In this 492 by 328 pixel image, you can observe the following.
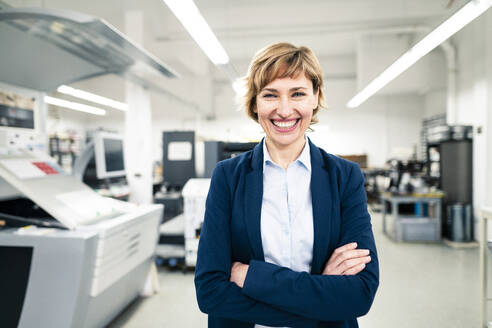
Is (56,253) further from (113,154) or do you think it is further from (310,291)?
(310,291)

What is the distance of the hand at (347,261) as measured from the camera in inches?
34.4

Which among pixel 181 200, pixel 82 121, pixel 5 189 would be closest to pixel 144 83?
pixel 181 200

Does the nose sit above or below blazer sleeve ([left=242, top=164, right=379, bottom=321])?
above

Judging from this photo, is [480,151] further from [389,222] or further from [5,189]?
[5,189]

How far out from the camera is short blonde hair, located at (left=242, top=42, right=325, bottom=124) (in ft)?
2.87

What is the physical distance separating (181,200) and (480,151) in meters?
4.71

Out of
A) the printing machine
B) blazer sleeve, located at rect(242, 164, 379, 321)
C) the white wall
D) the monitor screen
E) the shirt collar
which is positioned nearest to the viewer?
blazer sleeve, located at rect(242, 164, 379, 321)

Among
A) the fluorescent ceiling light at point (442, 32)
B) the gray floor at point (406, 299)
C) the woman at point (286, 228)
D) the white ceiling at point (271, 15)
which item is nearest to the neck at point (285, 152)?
the woman at point (286, 228)

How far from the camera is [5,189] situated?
1777 millimetres

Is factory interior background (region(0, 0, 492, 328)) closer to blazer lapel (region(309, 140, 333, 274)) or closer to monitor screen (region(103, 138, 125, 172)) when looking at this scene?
monitor screen (region(103, 138, 125, 172))

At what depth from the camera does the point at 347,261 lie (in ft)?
2.87

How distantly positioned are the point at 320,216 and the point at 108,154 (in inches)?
83.5

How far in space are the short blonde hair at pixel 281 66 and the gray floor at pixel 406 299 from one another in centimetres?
207

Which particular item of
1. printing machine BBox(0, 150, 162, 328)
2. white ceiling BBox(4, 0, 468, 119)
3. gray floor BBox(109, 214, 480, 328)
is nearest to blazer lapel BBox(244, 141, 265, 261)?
printing machine BBox(0, 150, 162, 328)
